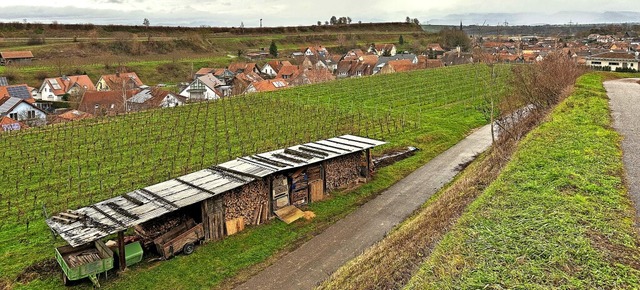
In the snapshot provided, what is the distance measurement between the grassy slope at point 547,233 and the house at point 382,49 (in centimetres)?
8510

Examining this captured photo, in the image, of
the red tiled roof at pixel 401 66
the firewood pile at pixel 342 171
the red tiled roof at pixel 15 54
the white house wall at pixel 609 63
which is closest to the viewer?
the firewood pile at pixel 342 171

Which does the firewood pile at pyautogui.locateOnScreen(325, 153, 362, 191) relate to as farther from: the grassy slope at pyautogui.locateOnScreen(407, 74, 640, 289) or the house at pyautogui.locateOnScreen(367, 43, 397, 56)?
the house at pyautogui.locateOnScreen(367, 43, 397, 56)

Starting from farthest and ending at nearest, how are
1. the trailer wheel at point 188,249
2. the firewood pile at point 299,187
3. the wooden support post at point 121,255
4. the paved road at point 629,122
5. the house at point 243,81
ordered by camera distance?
1. the house at point 243,81
2. the firewood pile at point 299,187
3. the trailer wheel at point 188,249
4. the wooden support post at point 121,255
5. the paved road at point 629,122

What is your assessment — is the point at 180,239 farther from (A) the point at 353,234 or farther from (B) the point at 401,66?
(B) the point at 401,66

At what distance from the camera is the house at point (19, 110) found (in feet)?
135

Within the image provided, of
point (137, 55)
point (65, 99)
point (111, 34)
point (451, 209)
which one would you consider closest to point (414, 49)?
point (137, 55)

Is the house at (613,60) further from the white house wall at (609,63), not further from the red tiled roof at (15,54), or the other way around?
the red tiled roof at (15,54)

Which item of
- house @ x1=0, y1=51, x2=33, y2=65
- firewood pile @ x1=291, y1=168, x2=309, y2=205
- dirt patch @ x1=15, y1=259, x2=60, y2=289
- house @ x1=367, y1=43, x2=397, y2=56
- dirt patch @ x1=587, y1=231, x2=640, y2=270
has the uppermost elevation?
house @ x1=367, y1=43, x2=397, y2=56

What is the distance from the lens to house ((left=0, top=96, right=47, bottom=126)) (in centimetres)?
4106

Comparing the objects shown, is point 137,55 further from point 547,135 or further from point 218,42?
point 547,135

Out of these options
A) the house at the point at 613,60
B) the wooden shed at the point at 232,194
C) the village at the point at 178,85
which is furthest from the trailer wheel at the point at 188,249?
the house at the point at 613,60

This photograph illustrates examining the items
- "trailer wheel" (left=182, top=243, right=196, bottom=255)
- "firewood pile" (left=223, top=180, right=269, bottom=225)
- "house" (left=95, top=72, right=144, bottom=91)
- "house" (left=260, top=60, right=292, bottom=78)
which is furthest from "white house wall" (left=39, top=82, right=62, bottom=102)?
"trailer wheel" (left=182, top=243, right=196, bottom=255)

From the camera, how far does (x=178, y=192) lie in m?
13.1

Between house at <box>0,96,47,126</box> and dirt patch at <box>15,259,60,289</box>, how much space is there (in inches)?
1317
